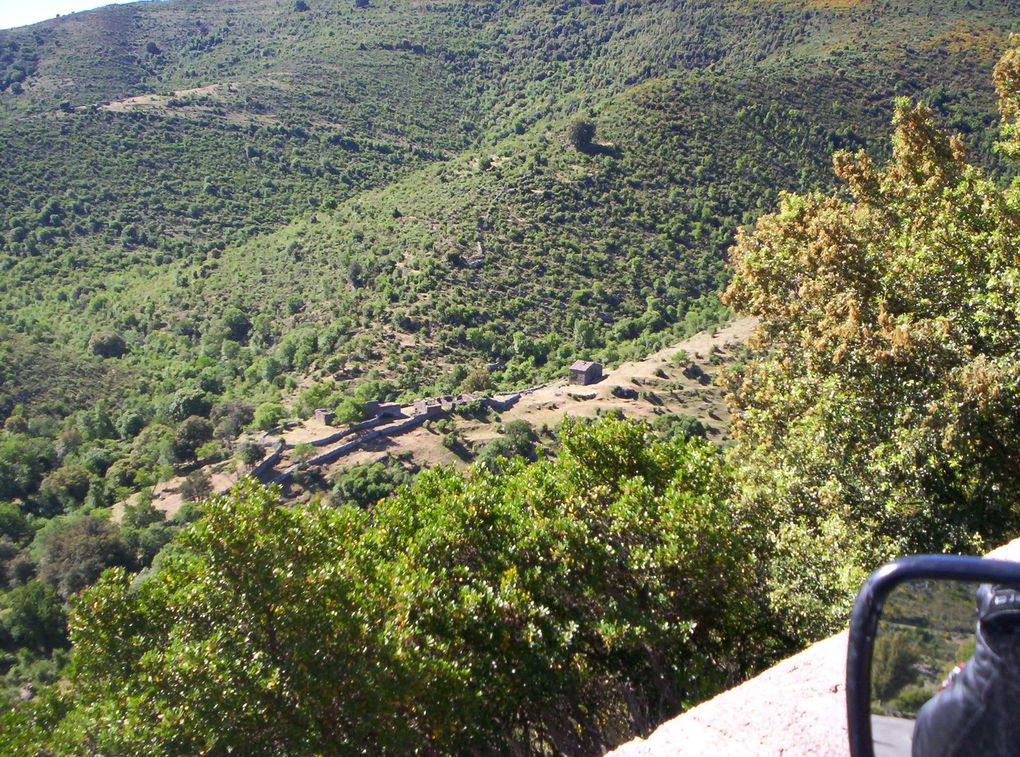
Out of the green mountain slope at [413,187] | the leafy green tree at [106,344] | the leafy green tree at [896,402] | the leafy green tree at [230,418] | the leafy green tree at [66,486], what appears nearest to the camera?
the leafy green tree at [896,402]

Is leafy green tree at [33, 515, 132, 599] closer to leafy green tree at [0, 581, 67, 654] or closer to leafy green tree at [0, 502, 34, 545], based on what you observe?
leafy green tree at [0, 581, 67, 654]

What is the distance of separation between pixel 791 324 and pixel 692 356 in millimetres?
36856

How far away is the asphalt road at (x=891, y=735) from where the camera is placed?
6.92 feet

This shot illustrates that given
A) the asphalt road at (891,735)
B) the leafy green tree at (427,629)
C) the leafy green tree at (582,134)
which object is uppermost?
→ the asphalt road at (891,735)

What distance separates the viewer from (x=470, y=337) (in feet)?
173

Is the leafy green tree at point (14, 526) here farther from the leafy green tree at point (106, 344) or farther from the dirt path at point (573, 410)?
the leafy green tree at point (106, 344)

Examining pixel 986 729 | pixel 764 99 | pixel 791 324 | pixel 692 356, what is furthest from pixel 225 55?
pixel 986 729

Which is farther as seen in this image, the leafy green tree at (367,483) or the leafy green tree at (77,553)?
the leafy green tree at (367,483)

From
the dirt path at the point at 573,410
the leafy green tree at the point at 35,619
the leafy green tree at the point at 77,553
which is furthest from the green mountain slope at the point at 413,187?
the leafy green tree at the point at 35,619

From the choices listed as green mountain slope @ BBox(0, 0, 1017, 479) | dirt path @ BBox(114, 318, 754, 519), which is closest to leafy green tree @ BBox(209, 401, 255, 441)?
green mountain slope @ BBox(0, 0, 1017, 479)

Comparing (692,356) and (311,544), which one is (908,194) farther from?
(692,356)

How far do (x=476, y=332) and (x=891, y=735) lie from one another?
5060cm

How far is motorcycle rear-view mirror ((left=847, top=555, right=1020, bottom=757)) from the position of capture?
1908 mm

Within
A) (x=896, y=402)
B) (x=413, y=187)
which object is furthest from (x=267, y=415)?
(x=896, y=402)
